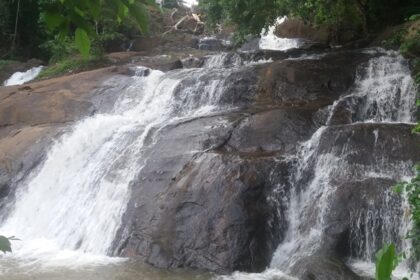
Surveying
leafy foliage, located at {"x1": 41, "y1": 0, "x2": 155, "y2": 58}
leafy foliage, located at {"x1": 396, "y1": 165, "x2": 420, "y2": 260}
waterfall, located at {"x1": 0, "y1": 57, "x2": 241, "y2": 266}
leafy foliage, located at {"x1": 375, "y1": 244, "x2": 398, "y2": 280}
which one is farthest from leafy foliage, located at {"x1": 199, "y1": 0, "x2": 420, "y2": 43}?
leafy foliage, located at {"x1": 375, "y1": 244, "x2": 398, "y2": 280}

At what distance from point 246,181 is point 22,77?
14070 millimetres

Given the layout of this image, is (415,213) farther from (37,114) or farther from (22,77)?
(22,77)

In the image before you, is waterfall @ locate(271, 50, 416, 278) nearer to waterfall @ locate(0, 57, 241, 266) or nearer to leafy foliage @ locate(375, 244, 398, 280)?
waterfall @ locate(0, 57, 241, 266)

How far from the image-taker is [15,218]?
9828 mm

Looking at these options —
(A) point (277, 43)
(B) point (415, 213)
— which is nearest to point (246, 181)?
(B) point (415, 213)

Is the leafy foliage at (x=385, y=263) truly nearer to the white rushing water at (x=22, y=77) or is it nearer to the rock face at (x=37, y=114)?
the rock face at (x=37, y=114)

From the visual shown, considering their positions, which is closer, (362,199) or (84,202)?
(362,199)

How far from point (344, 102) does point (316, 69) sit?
5.85 ft

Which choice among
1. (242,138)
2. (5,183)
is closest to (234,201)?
(242,138)

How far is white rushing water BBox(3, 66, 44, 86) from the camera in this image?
19.1 m

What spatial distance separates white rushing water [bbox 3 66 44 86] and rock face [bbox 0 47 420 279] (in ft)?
28.1

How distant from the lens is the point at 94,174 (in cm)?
985

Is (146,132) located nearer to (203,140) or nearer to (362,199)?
(203,140)

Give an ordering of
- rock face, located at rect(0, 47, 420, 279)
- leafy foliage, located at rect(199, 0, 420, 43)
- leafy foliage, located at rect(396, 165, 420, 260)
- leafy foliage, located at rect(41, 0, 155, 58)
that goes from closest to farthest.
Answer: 1. leafy foliage, located at rect(41, 0, 155, 58)
2. leafy foliage, located at rect(396, 165, 420, 260)
3. rock face, located at rect(0, 47, 420, 279)
4. leafy foliage, located at rect(199, 0, 420, 43)
